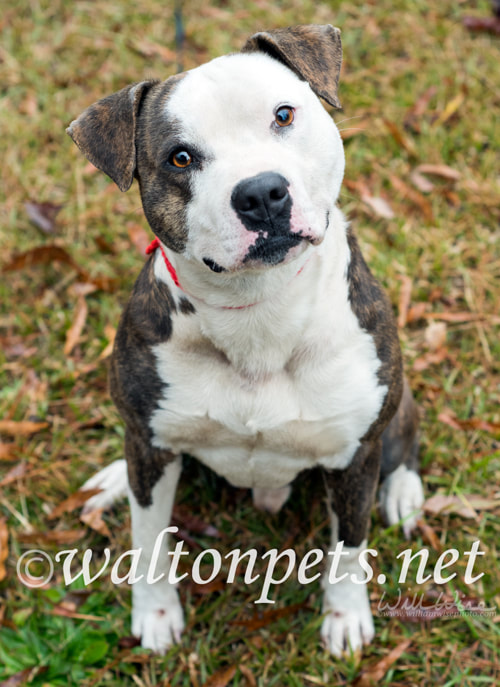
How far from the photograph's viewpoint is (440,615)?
10.4 feet

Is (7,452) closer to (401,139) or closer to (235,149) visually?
(235,149)

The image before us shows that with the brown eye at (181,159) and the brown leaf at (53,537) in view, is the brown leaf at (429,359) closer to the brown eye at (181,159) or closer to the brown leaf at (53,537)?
the brown leaf at (53,537)

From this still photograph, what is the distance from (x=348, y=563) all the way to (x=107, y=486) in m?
1.17

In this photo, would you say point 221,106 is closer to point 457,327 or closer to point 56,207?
point 457,327

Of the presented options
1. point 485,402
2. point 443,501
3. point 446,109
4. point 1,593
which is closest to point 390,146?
point 446,109

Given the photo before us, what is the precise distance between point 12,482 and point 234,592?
1.21m

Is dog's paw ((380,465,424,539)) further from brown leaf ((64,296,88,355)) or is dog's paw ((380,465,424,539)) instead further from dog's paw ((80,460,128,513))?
brown leaf ((64,296,88,355))

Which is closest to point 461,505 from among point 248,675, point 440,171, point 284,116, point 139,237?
point 248,675

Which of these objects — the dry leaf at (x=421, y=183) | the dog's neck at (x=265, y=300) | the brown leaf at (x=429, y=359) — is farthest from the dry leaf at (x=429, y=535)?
the dry leaf at (x=421, y=183)

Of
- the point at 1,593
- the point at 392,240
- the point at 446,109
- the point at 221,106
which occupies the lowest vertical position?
the point at 1,593

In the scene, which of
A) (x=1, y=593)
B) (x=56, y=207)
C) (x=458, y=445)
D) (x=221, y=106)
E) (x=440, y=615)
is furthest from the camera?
(x=56, y=207)

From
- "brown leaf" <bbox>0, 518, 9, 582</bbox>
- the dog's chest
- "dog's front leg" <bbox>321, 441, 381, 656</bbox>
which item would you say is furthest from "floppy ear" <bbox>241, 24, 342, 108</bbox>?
"brown leaf" <bbox>0, 518, 9, 582</bbox>

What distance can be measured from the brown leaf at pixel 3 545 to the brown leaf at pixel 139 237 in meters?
1.69

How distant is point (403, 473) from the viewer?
3.47 meters
